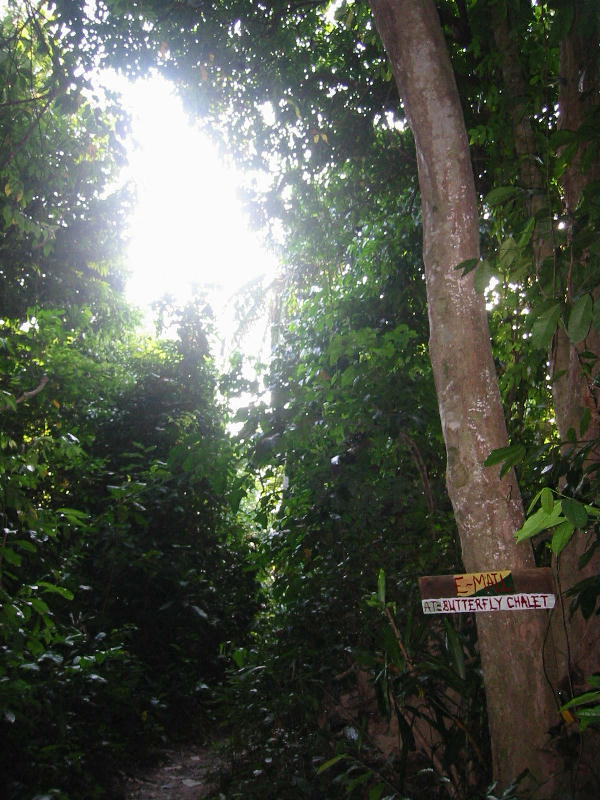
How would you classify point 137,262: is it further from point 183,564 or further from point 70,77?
point 70,77

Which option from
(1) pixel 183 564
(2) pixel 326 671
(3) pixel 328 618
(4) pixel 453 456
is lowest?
(2) pixel 326 671

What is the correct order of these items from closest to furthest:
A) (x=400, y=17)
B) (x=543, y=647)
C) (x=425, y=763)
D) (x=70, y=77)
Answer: (x=543, y=647), (x=400, y=17), (x=425, y=763), (x=70, y=77)

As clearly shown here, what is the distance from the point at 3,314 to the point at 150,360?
1.97 meters

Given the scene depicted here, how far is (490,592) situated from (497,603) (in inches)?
1.6

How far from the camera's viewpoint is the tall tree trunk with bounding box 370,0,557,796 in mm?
2180

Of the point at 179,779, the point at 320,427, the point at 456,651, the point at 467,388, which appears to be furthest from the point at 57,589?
the point at 179,779

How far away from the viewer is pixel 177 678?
20.7ft

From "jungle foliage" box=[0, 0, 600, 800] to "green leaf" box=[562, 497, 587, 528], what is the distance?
46 cm

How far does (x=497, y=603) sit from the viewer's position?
6.88 ft

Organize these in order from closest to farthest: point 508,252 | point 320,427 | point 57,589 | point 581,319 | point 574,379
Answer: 1. point 581,319
2. point 508,252
3. point 574,379
4. point 57,589
5. point 320,427

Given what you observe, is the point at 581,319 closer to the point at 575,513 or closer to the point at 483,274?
the point at 483,274

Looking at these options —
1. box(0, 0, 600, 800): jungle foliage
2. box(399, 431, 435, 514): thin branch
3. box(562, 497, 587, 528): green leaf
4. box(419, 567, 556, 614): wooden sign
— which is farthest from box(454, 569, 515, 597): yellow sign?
box(399, 431, 435, 514): thin branch

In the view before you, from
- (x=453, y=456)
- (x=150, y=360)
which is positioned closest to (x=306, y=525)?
(x=453, y=456)

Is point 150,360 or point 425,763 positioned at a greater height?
point 150,360
